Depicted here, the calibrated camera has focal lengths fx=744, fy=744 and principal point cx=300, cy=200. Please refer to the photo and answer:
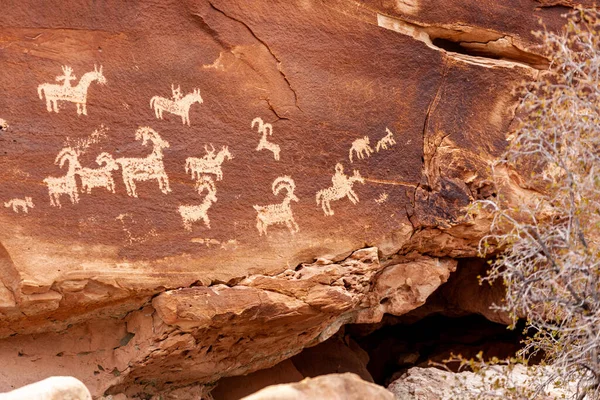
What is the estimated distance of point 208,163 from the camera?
4.70 metres

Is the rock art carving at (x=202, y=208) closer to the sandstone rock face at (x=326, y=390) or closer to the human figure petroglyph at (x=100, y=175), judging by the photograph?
the human figure petroglyph at (x=100, y=175)

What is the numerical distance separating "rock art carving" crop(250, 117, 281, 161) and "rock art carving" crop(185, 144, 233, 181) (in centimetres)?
23

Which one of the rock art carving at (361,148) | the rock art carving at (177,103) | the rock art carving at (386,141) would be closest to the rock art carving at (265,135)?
the rock art carving at (177,103)

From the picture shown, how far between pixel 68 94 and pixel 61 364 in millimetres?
1674

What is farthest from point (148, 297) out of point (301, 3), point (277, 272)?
point (301, 3)

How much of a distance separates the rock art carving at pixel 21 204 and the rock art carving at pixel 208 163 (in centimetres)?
95

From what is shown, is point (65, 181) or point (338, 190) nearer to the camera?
point (65, 181)

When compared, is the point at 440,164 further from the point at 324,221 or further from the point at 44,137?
the point at 44,137

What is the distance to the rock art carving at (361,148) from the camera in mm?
5062

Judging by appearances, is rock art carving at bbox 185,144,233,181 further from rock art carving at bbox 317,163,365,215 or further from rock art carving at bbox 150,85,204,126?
rock art carving at bbox 317,163,365,215

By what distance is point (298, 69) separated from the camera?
16.3ft

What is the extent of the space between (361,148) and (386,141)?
0.64 feet

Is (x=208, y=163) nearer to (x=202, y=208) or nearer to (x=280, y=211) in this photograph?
(x=202, y=208)

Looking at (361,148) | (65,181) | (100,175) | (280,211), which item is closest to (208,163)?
(280,211)
